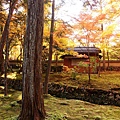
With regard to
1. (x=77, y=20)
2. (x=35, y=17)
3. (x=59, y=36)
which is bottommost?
(x=35, y=17)

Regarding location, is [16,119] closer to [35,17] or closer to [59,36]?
[35,17]

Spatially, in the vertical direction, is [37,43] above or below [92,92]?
above

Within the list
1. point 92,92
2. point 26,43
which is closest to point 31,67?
point 26,43

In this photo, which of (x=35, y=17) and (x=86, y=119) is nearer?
(x=35, y=17)

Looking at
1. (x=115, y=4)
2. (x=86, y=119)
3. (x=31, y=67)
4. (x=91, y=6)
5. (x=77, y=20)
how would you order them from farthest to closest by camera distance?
(x=77, y=20), (x=115, y=4), (x=91, y=6), (x=86, y=119), (x=31, y=67)

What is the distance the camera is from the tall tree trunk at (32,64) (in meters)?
4.52

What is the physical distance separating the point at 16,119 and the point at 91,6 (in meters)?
4.67

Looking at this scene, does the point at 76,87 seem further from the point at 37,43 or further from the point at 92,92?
the point at 37,43

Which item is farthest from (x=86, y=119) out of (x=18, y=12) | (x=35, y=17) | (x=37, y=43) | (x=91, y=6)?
(x=18, y=12)

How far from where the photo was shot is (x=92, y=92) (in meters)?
9.78

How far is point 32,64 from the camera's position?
14.8 ft

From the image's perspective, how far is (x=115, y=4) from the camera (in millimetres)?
8969

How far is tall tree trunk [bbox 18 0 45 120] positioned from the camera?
14.8ft

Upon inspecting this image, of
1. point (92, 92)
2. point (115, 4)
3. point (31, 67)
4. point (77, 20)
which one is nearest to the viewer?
point (31, 67)
